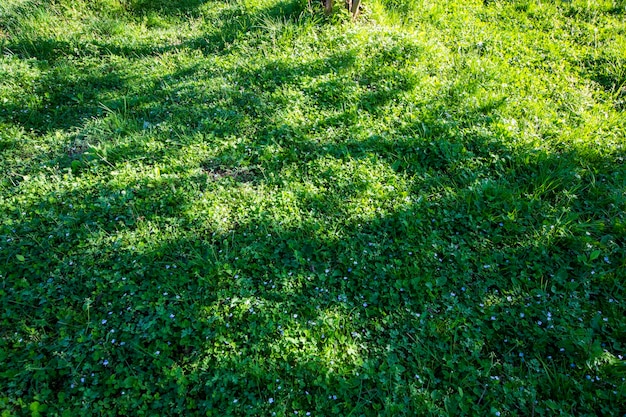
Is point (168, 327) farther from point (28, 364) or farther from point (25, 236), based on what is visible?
point (25, 236)

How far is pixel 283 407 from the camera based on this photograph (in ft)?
8.34

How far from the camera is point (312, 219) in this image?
143 inches

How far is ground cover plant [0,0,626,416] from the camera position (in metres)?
2.69

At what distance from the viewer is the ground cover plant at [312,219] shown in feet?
8.82

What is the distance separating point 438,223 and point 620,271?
140 centimetres

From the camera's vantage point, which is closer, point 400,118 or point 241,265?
point 241,265

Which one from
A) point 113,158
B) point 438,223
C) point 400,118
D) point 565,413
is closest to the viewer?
point 565,413

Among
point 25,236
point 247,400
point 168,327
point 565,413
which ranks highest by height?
point 25,236

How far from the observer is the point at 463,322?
2984 mm

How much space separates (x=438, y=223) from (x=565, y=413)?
5.30 ft

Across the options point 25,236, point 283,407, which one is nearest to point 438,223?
point 283,407

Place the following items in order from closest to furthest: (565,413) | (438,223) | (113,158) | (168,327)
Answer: (565,413), (168,327), (438,223), (113,158)

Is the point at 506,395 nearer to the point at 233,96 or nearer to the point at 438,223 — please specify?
the point at 438,223

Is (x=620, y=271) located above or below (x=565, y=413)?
above
